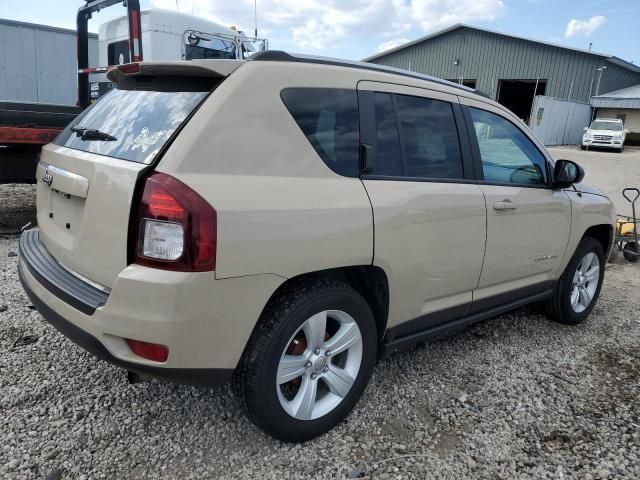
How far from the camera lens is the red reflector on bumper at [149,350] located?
201 cm

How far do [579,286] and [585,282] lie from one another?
11cm

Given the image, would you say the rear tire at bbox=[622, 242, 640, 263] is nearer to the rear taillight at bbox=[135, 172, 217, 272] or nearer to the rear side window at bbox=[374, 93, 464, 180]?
the rear side window at bbox=[374, 93, 464, 180]

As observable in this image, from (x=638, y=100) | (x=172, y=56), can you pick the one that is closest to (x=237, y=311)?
(x=172, y=56)

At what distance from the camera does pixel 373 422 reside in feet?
8.93

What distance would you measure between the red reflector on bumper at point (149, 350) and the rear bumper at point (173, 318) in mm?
19

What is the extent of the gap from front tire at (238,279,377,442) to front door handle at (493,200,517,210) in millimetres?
1180

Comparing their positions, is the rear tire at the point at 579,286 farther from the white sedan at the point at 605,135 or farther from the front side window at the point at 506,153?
the white sedan at the point at 605,135

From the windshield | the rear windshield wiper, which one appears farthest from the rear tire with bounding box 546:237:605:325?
the windshield

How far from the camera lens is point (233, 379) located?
2.29m

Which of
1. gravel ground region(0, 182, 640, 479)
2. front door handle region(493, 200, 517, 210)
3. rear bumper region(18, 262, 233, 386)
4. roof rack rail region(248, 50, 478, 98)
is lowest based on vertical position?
gravel ground region(0, 182, 640, 479)

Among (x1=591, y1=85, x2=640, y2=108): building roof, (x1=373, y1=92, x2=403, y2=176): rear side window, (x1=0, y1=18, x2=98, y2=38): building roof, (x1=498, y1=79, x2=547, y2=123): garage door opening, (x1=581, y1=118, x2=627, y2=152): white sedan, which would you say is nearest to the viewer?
(x1=373, y1=92, x2=403, y2=176): rear side window

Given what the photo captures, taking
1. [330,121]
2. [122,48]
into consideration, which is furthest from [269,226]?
[122,48]

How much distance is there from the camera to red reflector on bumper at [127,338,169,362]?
2.01m

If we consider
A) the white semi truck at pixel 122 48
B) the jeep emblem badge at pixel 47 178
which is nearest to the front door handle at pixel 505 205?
the jeep emblem badge at pixel 47 178
